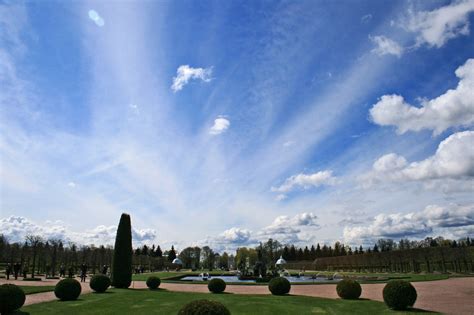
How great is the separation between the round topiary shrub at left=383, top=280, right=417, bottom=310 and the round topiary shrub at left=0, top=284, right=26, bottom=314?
1484cm

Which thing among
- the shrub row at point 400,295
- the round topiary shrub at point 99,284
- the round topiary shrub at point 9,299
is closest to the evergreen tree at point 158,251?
the round topiary shrub at point 99,284

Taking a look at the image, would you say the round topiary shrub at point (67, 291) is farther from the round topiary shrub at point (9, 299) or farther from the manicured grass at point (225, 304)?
the round topiary shrub at point (9, 299)

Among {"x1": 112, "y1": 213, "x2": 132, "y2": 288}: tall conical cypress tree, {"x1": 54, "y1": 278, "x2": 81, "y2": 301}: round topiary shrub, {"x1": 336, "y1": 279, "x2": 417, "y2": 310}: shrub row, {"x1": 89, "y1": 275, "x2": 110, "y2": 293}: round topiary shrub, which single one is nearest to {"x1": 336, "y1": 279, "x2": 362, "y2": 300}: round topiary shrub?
→ {"x1": 336, "y1": 279, "x2": 417, "y2": 310}: shrub row

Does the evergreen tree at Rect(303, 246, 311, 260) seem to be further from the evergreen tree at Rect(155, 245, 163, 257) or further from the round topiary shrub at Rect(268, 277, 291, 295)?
the round topiary shrub at Rect(268, 277, 291, 295)

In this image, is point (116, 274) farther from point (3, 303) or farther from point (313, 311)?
point (313, 311)

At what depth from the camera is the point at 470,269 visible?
179 ft

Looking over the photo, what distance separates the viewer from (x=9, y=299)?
13.4 m

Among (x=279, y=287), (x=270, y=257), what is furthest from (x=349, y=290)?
(x=270, y=257)

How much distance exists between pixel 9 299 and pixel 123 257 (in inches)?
532

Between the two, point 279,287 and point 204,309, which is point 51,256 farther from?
point 204,309

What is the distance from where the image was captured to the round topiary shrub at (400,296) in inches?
592

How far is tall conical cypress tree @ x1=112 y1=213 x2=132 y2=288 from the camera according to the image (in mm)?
26391

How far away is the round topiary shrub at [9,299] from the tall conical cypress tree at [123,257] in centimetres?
1285

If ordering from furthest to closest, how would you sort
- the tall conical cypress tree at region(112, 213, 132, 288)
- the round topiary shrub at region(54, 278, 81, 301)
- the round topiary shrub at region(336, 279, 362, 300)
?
1. the tall conical cypress tree at region(112, 213, 132, 288)
2. the round topiary shrub at region(336, 279, 362, 300)
3. the round topiary shrub at region(54, 278, 81, 301)
